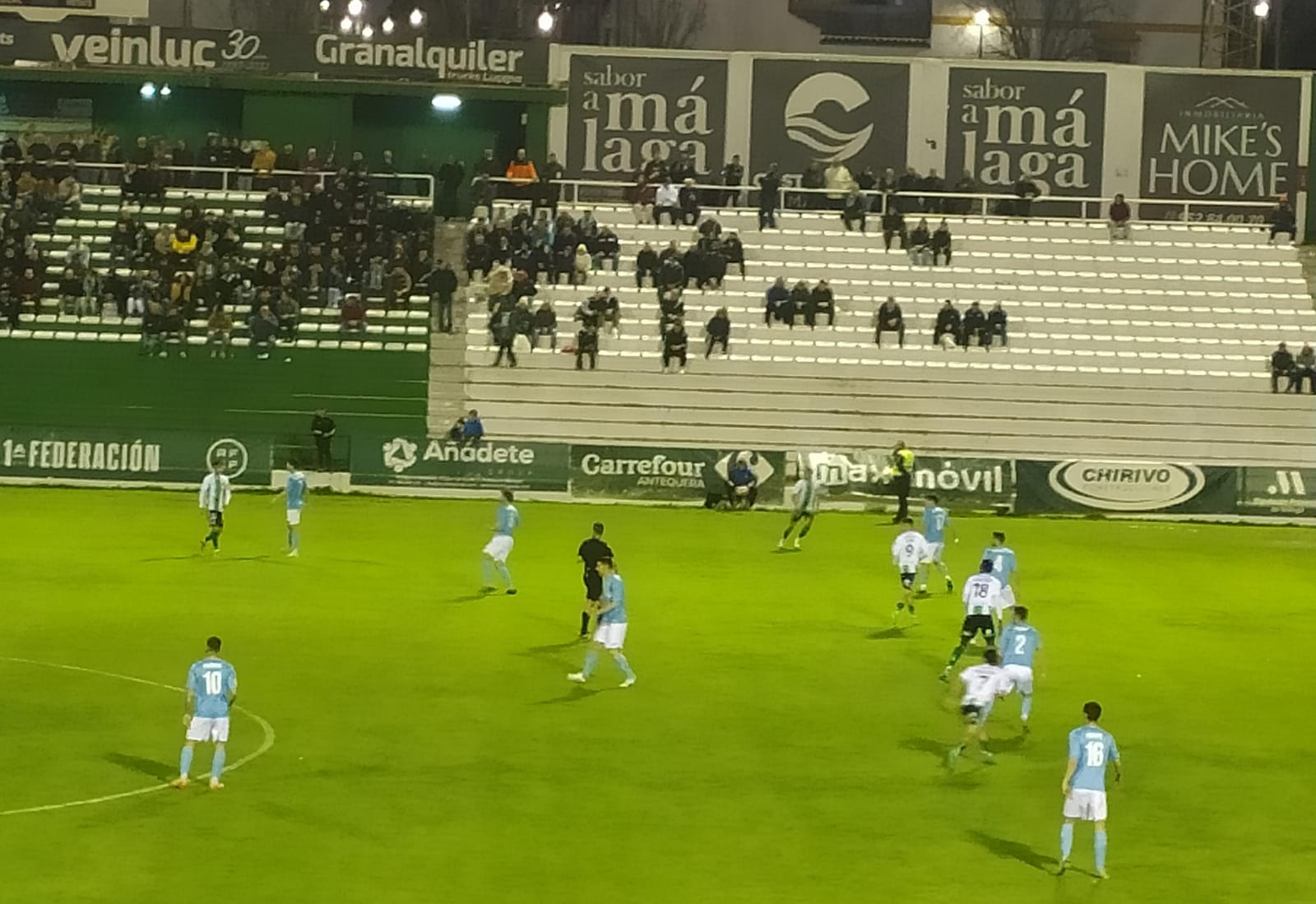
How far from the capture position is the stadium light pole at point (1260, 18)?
190ft

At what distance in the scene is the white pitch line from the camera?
671 inches

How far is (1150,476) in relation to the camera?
43.6 metres

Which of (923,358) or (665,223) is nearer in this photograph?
(923,358)

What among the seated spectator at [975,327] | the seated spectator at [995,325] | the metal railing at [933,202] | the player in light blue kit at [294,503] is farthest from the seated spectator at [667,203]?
the player in light blue kit at [294,503]

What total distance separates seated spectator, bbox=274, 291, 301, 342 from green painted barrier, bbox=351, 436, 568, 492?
4.82m

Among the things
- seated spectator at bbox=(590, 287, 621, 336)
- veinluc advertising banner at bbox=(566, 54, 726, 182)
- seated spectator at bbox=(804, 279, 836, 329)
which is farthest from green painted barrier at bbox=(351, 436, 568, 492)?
veinluc advertising banner at bbox=(566, 54, 726, 182)

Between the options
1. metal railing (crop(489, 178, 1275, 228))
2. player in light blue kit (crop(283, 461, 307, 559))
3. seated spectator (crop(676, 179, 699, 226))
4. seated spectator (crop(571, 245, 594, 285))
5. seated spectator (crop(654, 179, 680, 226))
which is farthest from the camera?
metal railing (crop(489, 178, 1275, 228))

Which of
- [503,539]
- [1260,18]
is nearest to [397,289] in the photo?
[503,539]

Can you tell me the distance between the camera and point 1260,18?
58.6m

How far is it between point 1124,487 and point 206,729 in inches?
1187

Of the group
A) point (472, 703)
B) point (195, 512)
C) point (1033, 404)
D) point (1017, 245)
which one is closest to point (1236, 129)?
point (1017, 245)

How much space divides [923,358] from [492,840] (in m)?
33.7

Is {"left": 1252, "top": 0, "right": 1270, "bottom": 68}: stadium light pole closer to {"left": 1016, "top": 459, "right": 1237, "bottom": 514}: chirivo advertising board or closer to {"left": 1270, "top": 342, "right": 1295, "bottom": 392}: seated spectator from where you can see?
{"left": 1270, "top": 342, "right": 1295, "bottom": 392}: seated spectator

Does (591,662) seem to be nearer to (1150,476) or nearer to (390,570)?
(390,570)
